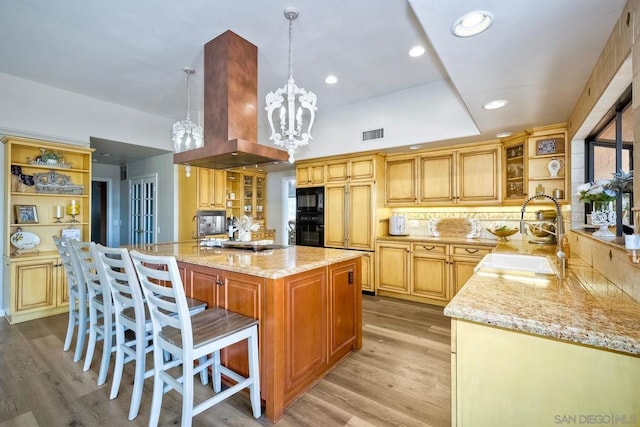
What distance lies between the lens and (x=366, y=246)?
439cm

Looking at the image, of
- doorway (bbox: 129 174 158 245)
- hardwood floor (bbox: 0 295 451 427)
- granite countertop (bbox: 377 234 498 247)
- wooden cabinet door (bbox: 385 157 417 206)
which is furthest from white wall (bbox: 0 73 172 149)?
granite countertop (bbox: 377 234 498 247)

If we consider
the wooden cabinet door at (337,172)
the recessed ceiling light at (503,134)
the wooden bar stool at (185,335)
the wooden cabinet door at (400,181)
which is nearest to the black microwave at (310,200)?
the wooden cabinet door at (337,172)

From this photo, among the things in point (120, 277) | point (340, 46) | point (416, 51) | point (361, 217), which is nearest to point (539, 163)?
point (416, 51)

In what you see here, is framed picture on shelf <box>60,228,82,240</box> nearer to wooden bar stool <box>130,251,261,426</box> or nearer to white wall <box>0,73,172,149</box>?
white wall <box>0,73,172,149</box>

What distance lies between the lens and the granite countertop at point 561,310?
903 millimetres

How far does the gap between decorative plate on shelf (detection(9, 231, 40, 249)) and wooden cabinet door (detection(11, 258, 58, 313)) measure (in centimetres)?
31

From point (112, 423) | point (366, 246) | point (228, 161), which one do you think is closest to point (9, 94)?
point (228, 161)

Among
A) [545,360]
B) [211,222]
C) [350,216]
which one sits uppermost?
[350,216]

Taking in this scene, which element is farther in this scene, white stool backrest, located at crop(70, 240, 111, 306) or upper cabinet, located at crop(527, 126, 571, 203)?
upper cabinet, located at crop(527, 126, 571, 203)

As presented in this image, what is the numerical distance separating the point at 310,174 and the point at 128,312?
3.38m

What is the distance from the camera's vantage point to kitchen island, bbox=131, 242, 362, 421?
1773 millimetres

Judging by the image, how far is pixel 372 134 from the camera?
410 cm

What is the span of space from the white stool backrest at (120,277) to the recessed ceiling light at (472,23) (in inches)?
89.2

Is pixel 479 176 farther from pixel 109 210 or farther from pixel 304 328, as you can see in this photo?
pixel 109 210
